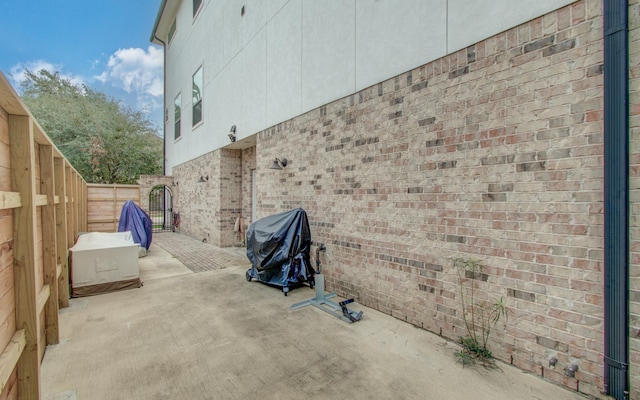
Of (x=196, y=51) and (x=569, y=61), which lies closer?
(x=569, y=61)

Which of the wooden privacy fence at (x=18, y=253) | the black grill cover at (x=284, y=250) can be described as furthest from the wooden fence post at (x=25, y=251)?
the black grill cover at (x=284, y=250)

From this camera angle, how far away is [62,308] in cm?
369

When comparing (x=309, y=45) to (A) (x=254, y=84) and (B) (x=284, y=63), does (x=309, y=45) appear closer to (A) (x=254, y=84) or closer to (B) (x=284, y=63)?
(B) (x=284, y=63)

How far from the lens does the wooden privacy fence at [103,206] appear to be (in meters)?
7.94

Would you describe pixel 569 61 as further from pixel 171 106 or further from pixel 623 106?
pixel 171 106

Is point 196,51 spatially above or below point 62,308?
above

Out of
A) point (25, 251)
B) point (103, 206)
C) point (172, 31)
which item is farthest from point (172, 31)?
point (25, 251)

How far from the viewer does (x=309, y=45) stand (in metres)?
4.73

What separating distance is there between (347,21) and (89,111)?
16686 mm

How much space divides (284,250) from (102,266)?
295 centimetres

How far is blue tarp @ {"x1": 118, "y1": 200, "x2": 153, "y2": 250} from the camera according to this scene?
714 centimetres

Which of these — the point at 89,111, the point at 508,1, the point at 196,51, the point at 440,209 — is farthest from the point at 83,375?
the point at 89,111

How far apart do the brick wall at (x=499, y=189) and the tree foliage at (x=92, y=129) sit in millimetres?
15785

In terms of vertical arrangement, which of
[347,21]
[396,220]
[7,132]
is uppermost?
[347,21]
